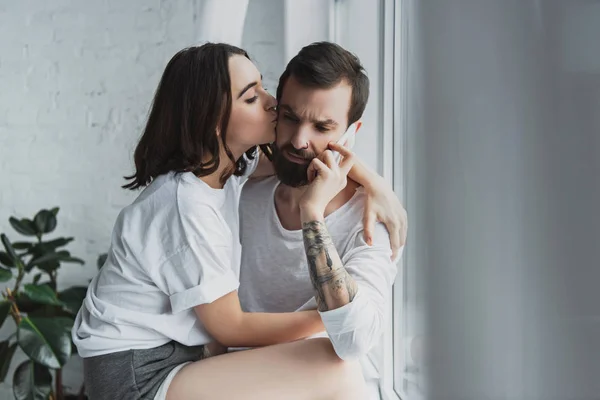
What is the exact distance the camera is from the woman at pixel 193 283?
1307 millimetres

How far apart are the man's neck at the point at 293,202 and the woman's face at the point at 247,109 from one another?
0.18m

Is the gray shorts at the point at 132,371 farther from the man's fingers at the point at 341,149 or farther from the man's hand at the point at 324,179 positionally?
the man's fingers at the point at 341,149

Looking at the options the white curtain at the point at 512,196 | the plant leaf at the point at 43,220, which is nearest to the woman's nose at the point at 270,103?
the white curtain at the point at 512,196

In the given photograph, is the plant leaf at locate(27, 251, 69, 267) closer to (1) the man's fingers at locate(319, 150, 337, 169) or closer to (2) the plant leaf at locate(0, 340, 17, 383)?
(2) the plant leaf at locate(0, 340, 17, 383)

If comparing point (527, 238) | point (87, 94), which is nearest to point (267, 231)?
point (527, 238)

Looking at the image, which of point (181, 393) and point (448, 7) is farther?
point (181, 393)

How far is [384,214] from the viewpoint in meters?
1.42

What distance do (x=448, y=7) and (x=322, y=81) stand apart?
1.19 feet

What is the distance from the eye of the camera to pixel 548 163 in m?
0.76

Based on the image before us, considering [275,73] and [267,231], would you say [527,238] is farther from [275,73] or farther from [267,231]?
[275,73]

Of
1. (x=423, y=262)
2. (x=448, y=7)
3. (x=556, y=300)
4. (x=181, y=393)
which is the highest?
(x=448, y=7)

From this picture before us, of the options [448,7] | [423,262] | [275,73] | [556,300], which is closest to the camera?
[556,300]

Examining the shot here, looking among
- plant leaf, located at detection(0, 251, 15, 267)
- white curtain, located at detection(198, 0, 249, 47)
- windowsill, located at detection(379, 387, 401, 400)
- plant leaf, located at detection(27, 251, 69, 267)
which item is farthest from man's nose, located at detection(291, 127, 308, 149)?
plant leaf, located at detection(0, 251, 15, 267)

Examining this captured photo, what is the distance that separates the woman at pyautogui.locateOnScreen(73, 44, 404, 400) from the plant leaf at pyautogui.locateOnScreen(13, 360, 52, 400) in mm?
1218
